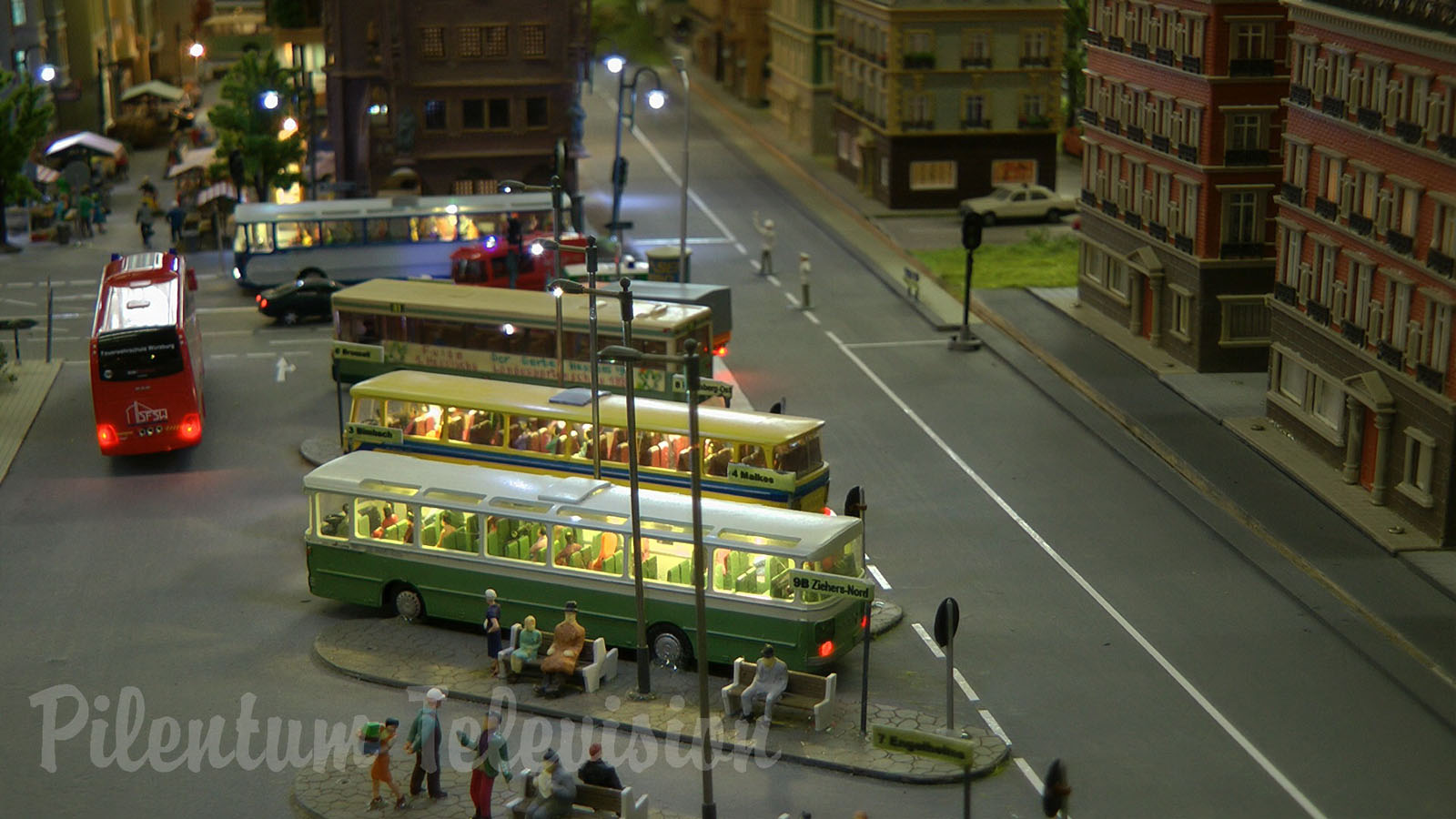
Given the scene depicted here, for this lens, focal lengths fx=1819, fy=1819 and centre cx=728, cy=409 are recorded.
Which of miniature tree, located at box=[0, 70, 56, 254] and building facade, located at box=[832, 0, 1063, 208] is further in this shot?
building facade, located at box=[832, 0, 1063, 208]

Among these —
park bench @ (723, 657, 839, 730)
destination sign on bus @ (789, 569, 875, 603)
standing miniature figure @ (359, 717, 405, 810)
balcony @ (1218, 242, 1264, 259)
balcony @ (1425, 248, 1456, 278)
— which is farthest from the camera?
balcony @ (1218, 242, 1264, 259)

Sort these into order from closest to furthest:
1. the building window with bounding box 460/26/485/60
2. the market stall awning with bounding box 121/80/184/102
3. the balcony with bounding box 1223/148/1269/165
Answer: the balcony with bounding box 1223/148/1269/165, the building window with bounding box 460/26/485/60, the market stall awning with bounding box 121/80/184/102

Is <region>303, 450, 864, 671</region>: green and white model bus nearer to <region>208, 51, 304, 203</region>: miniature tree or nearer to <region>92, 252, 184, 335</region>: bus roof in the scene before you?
<region>92, 252, 184, 335</region>: bus roof

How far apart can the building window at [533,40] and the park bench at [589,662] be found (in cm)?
4366

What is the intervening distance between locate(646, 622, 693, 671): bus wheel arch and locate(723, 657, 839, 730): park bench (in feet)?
5.81

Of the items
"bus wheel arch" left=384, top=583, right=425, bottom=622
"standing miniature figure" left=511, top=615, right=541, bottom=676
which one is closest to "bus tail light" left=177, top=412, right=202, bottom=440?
"bus wheel arch" left=384, top=583, right=425, bottom=622

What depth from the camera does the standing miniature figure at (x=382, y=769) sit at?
26953 millimetres

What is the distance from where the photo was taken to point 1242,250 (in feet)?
165

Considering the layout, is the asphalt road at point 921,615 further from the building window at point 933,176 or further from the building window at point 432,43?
the building window at point 933,176

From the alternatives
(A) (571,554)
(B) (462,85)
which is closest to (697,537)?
(A) (571,554)

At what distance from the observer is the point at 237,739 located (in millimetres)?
29781

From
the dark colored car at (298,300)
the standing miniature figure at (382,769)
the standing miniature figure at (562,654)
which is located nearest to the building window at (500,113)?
the dark colored car at (298,300)

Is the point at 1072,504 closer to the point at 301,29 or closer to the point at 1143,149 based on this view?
the point at 1143,149

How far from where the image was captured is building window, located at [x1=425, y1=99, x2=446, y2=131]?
7119 cm
